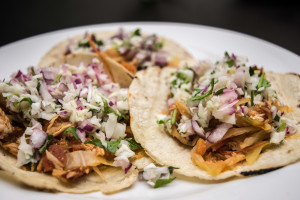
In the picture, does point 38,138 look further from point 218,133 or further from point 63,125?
point 218,133

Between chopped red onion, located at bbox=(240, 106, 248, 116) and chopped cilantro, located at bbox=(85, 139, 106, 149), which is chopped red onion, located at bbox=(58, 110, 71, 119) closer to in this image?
chopped cilantro, located at bbox=(85, 139, 106, 149)

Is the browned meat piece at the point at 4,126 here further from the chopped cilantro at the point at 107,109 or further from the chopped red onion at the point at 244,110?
the chopped red onion at the point at 244,110

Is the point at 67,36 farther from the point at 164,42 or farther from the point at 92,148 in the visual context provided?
the point at 92,148

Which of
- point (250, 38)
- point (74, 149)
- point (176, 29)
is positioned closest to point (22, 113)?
point (74, 149)

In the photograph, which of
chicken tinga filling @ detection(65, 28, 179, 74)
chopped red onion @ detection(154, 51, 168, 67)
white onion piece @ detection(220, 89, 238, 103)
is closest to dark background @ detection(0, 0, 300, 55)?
chicken tinga filling @ detection(65, 28, 179, 74)

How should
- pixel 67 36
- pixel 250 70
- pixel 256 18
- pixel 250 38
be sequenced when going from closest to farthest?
pixel 250 70 < pixel 250 38 < pixel 67 36 < pixel 256 18

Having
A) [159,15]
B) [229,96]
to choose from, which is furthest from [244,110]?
[159,15]

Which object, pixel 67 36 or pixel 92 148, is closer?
pixel 92 148

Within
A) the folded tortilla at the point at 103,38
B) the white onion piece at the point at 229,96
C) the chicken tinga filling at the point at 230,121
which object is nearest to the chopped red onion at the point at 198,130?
the chicken tinga filling at the point at 230,121
